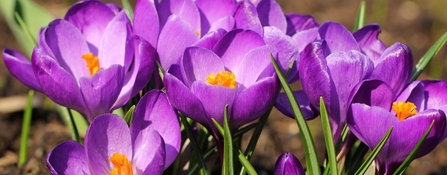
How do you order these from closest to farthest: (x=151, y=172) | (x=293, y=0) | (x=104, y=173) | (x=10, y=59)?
(x=151, y=172)
(x=104, y=173)
(x=10, y=59)
(x=293, y=0)

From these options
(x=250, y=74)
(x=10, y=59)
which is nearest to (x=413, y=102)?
(x=250, y=74)

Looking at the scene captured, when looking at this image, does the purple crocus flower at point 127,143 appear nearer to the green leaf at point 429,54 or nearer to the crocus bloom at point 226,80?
the crocus bloom at point 226,80

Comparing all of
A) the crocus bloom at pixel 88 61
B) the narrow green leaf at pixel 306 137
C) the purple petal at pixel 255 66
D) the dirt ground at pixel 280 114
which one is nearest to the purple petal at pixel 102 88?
the crocus bloom at pixel 88 61

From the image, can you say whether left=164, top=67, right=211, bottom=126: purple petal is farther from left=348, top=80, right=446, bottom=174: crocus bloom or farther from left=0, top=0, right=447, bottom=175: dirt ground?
left=0, top=0, right=447, bottom=175: dirt ground

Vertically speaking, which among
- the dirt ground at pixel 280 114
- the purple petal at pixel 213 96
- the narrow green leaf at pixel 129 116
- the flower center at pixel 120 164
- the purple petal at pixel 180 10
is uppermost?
the purple petal at pixel 180 10

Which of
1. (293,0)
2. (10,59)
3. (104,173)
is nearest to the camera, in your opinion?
(104,173)

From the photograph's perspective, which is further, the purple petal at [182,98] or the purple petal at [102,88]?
the purple petal at [102,88]

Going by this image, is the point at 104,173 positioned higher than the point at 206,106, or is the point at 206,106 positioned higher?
the point at 206,106

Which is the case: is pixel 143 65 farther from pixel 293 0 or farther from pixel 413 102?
pixel 293 0
